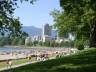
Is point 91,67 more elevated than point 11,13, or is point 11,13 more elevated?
point 11,13

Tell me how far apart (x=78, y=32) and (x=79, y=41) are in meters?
5.62

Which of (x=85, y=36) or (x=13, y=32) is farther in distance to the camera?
(x=85, y=36)

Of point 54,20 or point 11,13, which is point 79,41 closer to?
point 54,20

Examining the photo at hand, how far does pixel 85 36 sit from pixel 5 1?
51577mm

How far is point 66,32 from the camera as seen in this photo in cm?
6981

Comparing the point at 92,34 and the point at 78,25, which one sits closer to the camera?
the point at 92,34

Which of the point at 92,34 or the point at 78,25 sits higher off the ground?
the point at 78,25

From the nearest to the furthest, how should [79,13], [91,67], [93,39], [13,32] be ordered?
[91,67] < [13,32] < [79,13] < [93,39]

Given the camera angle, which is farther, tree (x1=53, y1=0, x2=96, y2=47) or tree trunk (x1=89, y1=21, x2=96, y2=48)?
tree trunk (x1=89, y1=21, x2=96, y2=48)

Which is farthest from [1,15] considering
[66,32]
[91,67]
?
[66,32]

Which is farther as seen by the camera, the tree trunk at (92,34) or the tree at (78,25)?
the tree trunk at (92,34)

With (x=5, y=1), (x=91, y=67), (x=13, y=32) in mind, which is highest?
(x=5, y=1)

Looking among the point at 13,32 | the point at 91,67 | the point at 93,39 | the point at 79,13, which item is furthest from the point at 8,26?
the point at 93,39

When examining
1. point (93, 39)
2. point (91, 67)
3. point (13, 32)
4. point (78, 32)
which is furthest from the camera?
point (78, 32)
